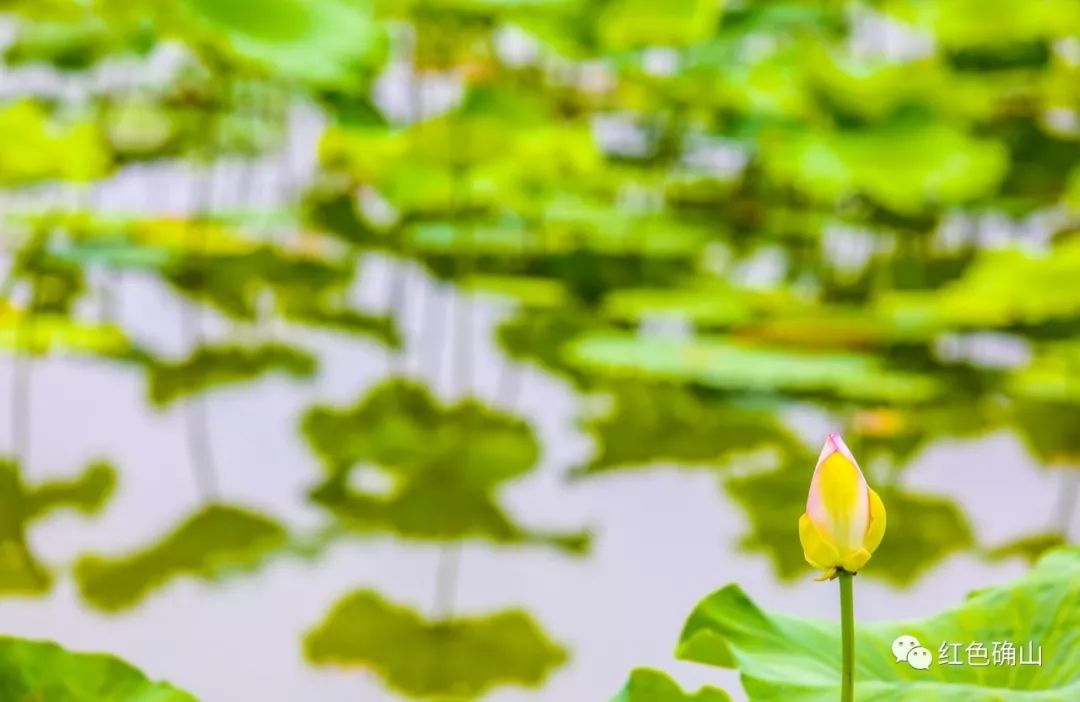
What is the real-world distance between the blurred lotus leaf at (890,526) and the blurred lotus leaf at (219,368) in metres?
0.75

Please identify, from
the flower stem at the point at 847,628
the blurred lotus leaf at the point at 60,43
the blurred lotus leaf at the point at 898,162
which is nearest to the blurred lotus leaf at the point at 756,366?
the blurred lotus leaf at the point at 898,162

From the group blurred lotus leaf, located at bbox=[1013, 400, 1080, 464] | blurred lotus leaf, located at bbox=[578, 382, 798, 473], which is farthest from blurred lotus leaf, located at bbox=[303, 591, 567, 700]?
blurred lotus leaf, located at bbox=[1013, 400, 1080, 464]

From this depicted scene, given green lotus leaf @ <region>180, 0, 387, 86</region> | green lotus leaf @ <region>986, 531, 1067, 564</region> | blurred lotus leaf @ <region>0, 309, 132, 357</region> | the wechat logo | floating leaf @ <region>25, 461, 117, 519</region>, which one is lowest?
the wechat logo

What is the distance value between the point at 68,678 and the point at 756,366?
1026 millimetres

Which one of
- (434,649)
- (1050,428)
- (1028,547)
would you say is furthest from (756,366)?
(434,649)

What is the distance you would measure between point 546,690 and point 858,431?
0.75m

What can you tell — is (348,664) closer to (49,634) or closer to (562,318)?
(49,634)

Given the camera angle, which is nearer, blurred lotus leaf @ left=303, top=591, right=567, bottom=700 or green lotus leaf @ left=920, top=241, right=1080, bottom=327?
blurred lotus leaf @ left=303, top=591, right=567, bottom=700

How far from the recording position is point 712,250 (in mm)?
2686

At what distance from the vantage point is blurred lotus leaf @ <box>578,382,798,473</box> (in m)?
1.40

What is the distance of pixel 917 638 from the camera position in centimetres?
42

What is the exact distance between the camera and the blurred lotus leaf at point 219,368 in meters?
1.56

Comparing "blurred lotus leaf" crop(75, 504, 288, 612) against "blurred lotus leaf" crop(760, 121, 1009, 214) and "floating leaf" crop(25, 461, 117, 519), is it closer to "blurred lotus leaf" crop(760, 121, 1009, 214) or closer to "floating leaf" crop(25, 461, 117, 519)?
"floating leaf" crop(25, 461, 117, 519)

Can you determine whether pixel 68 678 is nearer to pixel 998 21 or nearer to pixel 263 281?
pixel 998 21
